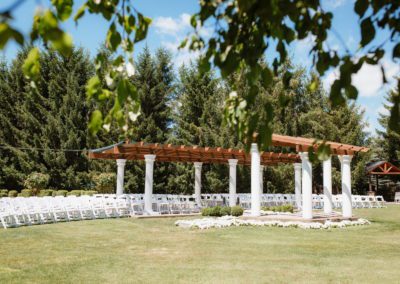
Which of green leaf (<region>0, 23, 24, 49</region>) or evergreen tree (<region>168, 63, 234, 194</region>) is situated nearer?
green leaf (<region>0, 23, 24, 49</region>)

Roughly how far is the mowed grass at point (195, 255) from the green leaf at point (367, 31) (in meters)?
5.59

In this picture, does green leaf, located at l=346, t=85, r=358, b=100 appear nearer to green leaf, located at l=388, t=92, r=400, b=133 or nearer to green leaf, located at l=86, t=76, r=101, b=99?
green leaf, located at l=388, t=92, r=400, b=133

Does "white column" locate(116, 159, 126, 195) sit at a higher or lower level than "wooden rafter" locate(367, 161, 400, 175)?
lower

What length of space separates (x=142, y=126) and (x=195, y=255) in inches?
1073

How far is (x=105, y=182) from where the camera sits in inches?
1193

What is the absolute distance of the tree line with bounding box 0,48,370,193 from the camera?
116 feet

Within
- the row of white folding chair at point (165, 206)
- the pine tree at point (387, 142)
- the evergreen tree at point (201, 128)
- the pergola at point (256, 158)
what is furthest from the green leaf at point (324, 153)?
the pine tree at point (387, 142)

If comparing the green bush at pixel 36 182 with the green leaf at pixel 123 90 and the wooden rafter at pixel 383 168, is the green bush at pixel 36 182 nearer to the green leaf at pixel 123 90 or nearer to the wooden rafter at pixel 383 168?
the wooden rafter at pixel 383 168

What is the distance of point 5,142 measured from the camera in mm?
38000

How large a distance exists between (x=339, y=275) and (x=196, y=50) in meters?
6.16

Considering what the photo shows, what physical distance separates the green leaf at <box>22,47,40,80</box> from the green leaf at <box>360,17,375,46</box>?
145 cm

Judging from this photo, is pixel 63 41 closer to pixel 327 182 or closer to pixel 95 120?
pixel 95 120

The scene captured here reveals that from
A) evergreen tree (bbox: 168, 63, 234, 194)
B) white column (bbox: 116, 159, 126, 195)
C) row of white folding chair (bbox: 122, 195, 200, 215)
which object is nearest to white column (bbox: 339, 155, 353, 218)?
row of white folding chair (bbox: 122, 195, 200, 215)

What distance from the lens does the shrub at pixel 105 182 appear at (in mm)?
30256
